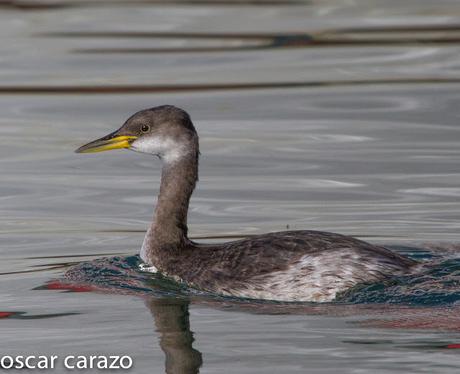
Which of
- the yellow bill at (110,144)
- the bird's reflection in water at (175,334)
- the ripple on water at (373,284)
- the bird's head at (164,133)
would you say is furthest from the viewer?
the yellow bill at (110,144)

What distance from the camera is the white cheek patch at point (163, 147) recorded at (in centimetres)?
1103

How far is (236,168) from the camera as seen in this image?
1498 cm

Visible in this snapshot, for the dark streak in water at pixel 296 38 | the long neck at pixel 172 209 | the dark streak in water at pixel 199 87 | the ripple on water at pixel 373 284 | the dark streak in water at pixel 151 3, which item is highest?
the dark streak in water at pixel 151 3

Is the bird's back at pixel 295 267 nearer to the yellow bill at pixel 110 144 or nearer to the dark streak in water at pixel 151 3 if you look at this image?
the yellow bill at pixel 110 144

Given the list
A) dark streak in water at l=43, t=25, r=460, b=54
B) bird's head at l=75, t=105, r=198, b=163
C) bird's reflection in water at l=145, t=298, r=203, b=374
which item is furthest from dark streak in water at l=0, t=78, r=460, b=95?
bird's reflection in water at l=145, t=298, r=203, b=374

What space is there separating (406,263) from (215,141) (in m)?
6.29

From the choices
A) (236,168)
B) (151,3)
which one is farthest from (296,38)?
(236,168)

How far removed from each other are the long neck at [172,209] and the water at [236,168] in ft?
1.09

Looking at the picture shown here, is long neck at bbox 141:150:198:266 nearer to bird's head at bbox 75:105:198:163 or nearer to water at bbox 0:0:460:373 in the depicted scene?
bird's head at bbox 75:105:198:163

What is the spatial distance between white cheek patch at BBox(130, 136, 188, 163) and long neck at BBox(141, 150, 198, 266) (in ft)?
0.13

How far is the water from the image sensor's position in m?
9.02

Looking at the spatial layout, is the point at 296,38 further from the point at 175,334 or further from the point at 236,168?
the point at 175,334

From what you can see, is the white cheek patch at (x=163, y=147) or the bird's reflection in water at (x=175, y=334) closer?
the bird's reflection in water at (x=175, y=334)

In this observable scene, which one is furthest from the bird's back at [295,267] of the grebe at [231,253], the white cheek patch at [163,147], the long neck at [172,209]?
the white cheek patch at [163,147]
